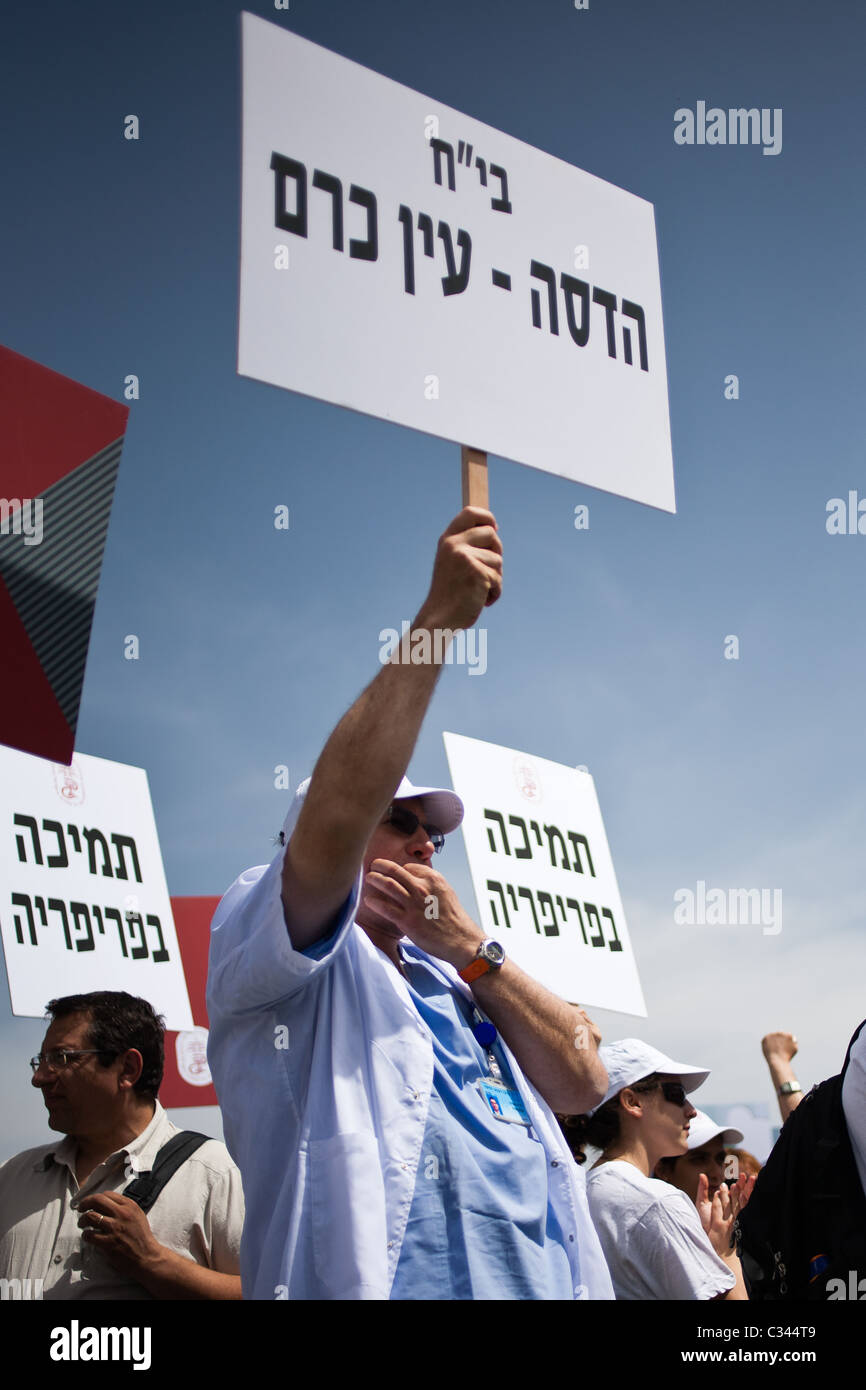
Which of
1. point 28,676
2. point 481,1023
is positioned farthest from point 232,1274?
point 28,676

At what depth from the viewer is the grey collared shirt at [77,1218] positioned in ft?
11.2

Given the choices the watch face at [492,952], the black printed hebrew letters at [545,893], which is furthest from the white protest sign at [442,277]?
the black printed hebrew letters at [545,893]

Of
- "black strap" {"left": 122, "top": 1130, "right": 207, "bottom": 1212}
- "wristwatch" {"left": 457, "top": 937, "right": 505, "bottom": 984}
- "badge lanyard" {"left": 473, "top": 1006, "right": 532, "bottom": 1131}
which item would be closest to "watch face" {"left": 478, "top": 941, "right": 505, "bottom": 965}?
"wristwatch" {"left": 457, "top": 937, "right": 505, "bottom": 984}

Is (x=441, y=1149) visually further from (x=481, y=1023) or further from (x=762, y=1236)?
(x=762, y=1236)

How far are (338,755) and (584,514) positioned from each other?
313 centimetres

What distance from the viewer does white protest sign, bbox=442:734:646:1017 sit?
20.8 feet

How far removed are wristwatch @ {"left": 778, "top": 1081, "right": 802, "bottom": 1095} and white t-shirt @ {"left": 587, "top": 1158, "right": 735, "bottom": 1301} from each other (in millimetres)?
1140

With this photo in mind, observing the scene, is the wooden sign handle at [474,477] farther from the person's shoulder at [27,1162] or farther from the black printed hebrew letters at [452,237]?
the person's shoulder at [27,1162]

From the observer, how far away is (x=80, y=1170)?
12.3 ft

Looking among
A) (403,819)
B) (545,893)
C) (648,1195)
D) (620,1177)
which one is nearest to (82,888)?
(545,893)

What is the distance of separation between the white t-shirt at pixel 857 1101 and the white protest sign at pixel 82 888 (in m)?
3.88

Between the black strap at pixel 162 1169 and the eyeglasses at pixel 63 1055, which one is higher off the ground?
the eyeglasses at pixel 63 1055

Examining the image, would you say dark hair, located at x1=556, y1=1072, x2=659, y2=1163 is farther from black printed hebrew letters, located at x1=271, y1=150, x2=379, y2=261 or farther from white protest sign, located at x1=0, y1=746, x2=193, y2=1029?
black printed hebrew letters, located at x1=271, y1=150, x2=379, y2=261

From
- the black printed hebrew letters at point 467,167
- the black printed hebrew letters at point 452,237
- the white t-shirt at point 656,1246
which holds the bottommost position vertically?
the white t-shirt at point 656,1246
